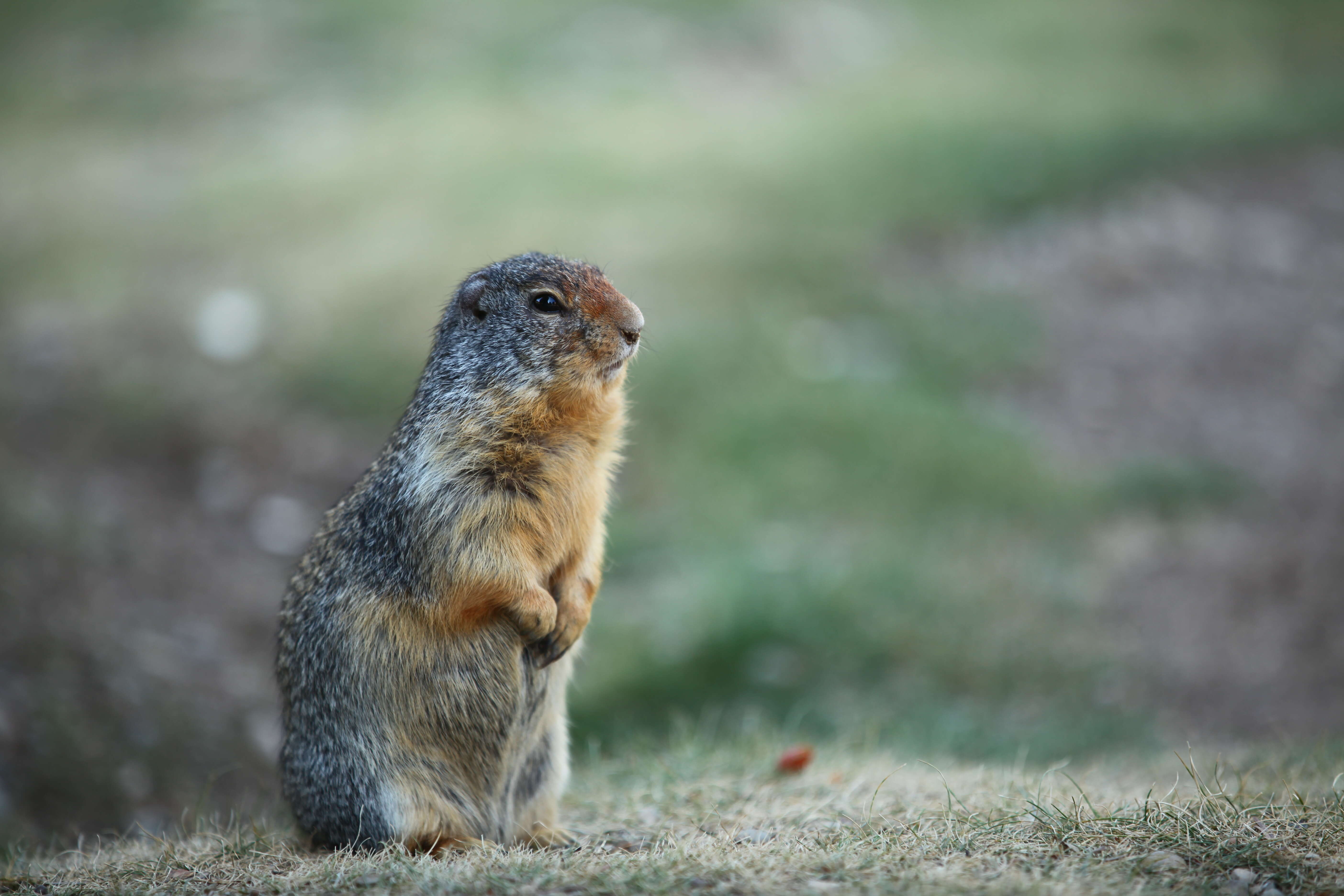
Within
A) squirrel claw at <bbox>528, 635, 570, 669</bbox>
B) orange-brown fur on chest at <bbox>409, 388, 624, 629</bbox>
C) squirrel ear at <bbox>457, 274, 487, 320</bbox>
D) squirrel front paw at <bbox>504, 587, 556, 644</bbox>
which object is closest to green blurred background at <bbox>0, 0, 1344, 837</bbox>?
squirrel claw at <bbox>528, 635, 570, 669</bbox>

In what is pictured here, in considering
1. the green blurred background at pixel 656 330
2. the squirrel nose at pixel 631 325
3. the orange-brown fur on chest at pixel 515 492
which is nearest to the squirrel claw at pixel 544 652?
the orange-brown fur on chest at pixel 515 492

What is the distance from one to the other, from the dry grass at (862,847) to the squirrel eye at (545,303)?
2125mm

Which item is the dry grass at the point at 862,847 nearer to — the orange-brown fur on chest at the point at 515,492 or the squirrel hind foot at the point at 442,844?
the squirrel hind foot at the point at 442,844

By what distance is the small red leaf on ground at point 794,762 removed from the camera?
533cm

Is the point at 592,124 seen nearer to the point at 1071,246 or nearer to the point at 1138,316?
the point at 1071,246

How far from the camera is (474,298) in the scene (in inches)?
183

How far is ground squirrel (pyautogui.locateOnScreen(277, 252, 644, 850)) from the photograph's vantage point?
426 cm

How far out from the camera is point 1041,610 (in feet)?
27.6

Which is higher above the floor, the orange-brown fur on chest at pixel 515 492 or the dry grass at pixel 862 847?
the orange-brown fur on chest at pixel 515 492

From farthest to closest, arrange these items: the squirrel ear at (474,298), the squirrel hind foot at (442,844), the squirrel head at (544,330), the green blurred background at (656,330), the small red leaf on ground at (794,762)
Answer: the green blurred background at (656,330) < the small red leaf on ground at (794,762) < the squirrel ear at (474,298) < the squirrel head at (544,330) < the squirrel hind foot at (442,844)

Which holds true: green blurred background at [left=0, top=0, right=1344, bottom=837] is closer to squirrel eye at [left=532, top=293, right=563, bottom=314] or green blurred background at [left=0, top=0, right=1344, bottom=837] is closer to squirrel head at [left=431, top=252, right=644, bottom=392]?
squirrel head at [left=431, top=252, right=644, bottom=392]

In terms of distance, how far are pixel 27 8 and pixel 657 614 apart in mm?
17328

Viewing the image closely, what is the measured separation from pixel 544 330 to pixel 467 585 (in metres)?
→ 1.07

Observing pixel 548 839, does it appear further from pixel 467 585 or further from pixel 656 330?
pixel 656 330
